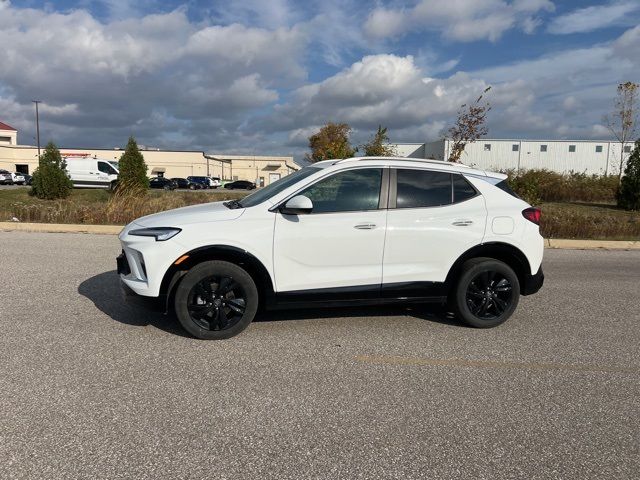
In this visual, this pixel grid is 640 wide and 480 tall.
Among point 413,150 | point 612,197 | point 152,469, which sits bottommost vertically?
point 152,469

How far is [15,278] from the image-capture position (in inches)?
264

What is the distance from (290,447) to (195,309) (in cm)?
196

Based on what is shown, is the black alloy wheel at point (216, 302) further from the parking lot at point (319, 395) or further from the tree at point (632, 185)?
the tree at point (632, 185)

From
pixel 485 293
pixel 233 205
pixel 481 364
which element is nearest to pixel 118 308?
pixel 233 205

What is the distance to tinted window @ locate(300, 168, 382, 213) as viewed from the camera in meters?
4.63

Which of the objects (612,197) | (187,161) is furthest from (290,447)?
(187,161)

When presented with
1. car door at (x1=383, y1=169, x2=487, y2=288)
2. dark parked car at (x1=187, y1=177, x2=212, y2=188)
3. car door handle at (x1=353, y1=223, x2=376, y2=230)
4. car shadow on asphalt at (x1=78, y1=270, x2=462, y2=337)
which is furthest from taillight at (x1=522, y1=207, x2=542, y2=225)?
dark parked car at (x1=187, y1=177, x2=212, y2=188)

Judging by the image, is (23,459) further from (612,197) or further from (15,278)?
(612,197)

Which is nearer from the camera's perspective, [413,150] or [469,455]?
[469,455]

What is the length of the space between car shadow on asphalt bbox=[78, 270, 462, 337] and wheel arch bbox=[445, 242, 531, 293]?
67 centimetres

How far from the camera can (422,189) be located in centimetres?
490

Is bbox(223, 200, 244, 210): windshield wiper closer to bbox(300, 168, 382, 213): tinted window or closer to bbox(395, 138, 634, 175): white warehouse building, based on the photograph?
bbox(300, 168, 382, 213): tinted window

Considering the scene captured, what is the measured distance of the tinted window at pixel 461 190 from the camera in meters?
4.96

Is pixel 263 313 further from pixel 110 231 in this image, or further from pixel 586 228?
pixel 586 228
